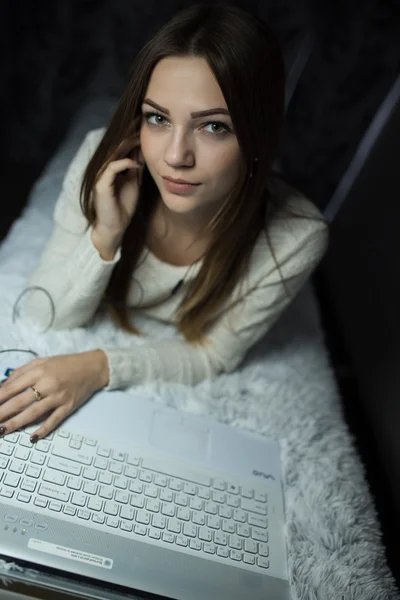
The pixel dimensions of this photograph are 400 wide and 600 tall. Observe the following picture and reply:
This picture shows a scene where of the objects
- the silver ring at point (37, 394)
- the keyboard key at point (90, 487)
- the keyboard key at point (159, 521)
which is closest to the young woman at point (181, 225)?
the silver ring at point (37, 394)

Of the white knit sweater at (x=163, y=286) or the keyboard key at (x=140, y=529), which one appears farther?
the white knit sweater at (x=163, y=286)

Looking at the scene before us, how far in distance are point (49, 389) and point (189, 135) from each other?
1.52 ft

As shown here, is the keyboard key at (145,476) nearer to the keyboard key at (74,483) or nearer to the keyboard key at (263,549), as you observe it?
the keyboard key at (74,483)

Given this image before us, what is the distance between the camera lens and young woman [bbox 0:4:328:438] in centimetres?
81

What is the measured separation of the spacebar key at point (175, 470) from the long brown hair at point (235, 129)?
0.97 feet

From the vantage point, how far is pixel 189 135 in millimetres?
824

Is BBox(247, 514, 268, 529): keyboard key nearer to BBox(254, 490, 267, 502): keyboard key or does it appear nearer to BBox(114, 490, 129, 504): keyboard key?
BBox(254, 490, 267, 502): keyboard key

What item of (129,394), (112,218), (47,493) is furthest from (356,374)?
(47,493)

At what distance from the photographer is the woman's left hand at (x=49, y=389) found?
82 centimetres

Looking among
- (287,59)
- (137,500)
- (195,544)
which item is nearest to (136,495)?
(137,500)

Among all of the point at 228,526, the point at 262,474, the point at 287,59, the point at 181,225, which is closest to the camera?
the point at 228,526

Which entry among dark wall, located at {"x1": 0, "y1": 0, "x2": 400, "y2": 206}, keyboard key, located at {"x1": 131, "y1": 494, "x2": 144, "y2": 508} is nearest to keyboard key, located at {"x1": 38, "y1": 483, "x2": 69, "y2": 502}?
keyboard key, located at {"x1": 131, "y1": 494, "x2": 144, "y2": 508}

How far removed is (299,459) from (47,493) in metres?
0.48

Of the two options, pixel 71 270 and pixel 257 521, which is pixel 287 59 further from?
pixel 257 521
